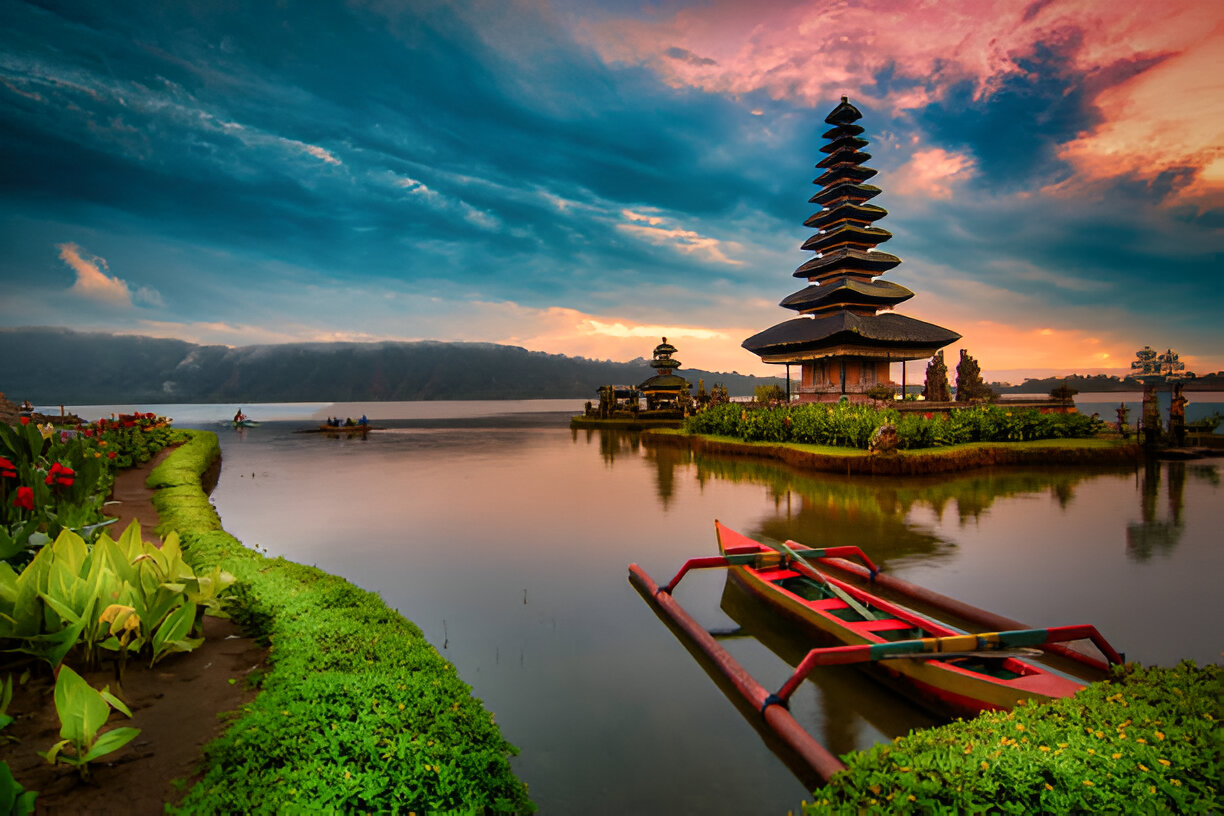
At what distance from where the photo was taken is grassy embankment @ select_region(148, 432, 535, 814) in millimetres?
2707

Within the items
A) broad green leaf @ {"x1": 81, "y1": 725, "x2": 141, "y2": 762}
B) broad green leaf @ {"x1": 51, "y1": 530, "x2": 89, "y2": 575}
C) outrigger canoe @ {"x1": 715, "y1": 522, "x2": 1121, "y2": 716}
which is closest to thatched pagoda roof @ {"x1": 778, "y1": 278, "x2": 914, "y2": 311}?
outrigger canoe @ {"x1": 715, "y1": 522, "x2": 1121, "y2": 716}

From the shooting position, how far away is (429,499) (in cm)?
1489

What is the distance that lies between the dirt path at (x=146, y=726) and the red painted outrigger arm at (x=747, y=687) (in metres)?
3.54

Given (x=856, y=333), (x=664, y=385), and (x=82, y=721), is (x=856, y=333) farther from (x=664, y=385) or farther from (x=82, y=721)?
(x=82, y=721)

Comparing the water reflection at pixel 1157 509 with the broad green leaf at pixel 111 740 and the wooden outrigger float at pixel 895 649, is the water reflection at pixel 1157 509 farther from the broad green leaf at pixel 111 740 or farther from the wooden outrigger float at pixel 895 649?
the broad green leaf at pixel 111 740

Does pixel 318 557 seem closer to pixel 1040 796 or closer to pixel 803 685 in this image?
pixel 803 685

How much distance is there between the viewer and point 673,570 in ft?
28.1

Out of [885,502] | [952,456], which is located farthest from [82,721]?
[952,456]

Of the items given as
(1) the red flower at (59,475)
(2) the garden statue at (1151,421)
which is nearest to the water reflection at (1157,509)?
(2) the garden statue at (1151,421)

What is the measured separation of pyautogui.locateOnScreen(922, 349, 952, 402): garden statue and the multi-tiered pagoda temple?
148 cm

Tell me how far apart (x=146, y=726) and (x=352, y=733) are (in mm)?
1417

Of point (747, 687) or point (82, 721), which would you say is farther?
point (747, 687)

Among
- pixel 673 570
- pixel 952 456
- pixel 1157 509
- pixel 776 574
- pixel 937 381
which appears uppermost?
pixel 937 381

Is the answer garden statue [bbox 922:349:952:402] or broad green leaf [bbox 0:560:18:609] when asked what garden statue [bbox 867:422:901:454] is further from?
broad green leaf [bbox 0:560:18:609]
